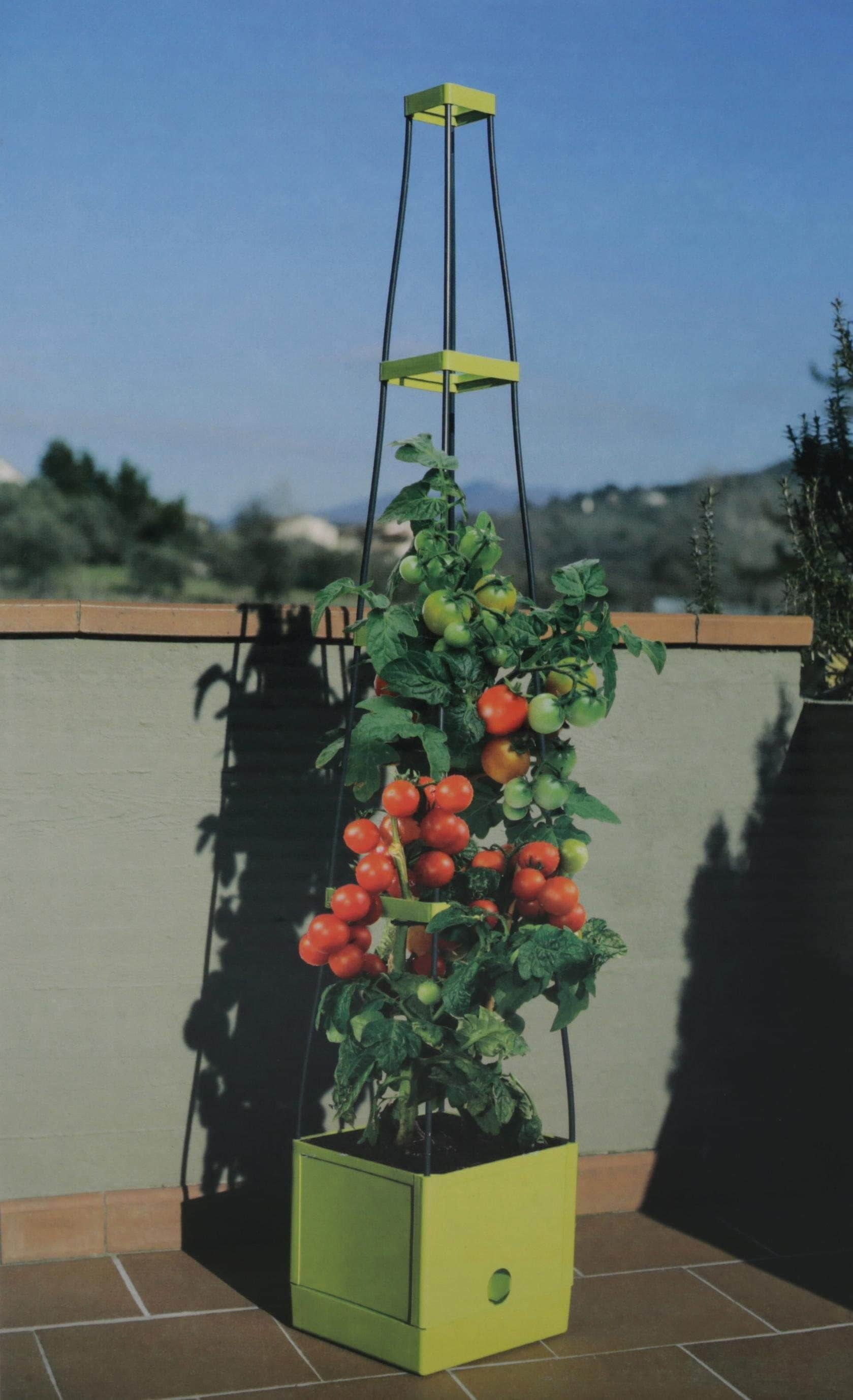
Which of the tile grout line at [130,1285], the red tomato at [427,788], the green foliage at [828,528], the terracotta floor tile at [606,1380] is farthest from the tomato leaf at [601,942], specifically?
the green foliage at [828,528]

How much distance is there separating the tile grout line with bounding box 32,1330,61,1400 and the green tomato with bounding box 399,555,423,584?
1.37m

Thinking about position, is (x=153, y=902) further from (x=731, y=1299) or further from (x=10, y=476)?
(x=10, y=476)

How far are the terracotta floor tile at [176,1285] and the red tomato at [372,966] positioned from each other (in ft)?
2.23

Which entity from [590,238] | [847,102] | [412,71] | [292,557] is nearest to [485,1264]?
[412,71]

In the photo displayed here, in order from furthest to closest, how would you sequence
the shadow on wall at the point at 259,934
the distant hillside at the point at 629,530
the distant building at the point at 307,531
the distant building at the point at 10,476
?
the distant building at the point at 10,476 → the distant building at the point at 307,531 → the distant hillside at the point at 629,530 → the shadow on wall at the point at 259,934

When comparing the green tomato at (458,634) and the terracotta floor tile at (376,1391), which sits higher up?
the green tomato at (458,634)

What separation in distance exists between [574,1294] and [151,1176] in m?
0.83

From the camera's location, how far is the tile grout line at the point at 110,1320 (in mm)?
2467

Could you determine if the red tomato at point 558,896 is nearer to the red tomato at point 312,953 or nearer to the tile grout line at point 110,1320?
the red tomato at point 312,953

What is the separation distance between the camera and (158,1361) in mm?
2373

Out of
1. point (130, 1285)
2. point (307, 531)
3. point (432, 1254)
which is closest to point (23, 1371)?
point (130, 1285)

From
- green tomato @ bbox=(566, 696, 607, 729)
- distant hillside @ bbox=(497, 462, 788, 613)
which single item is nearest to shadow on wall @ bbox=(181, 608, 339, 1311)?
green tomato @ bbox=(566, 696, 607, 729)

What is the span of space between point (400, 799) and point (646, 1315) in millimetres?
1061

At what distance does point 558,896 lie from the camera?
2.38 metres
